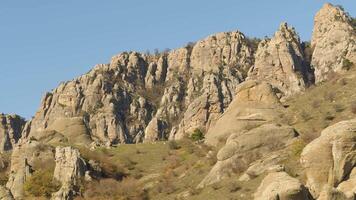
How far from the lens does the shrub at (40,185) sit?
59.3 meters

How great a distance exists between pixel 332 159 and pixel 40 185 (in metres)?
37.3

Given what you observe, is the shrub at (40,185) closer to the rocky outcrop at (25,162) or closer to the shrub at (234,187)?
the rocky outcrop at (25,162)

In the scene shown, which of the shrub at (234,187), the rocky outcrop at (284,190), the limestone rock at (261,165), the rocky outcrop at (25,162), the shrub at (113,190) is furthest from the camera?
the rocky outcrop at (25,162)

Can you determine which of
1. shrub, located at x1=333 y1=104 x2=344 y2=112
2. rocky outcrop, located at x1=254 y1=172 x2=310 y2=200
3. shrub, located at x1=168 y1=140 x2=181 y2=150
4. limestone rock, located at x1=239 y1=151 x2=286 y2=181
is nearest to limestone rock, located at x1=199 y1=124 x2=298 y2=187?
limestone rock, located at x1=239 y1=151 x2=286 y2=181

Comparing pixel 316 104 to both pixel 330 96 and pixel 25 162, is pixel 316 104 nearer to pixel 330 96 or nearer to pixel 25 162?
pixel 330 96

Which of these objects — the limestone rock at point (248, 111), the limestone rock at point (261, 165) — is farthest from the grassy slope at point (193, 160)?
the limestone rock at point (248, 111)

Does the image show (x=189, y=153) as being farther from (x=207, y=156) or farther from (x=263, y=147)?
(x=263, y=147)

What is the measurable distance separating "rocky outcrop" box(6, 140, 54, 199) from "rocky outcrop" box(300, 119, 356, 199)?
37473 millimetres

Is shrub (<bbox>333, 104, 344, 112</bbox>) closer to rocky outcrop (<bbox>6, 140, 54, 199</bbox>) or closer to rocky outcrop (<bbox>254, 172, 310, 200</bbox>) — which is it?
rocky outcrop (<bbox>6, 140, 54, 199</bbox>)

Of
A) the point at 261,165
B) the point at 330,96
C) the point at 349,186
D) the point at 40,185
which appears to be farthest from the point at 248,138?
the point at 349,186

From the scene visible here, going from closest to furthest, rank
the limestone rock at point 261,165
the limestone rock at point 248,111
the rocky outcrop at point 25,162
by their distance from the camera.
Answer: the limestone rock at point 261,165, the limestone rock at point 248,111, the rocky outcrop at point 25,162

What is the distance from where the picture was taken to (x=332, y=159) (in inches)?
1174

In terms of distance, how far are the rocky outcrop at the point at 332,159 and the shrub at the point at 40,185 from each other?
35272 mm

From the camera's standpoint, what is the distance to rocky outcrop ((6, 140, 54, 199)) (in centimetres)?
6212
